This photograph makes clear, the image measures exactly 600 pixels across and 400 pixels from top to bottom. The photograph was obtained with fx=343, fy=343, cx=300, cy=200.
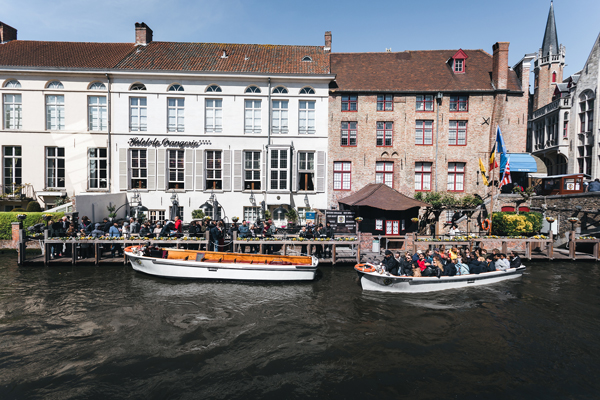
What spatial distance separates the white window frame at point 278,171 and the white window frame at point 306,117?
2.15 metres

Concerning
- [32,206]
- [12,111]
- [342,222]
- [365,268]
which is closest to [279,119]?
[342,222]

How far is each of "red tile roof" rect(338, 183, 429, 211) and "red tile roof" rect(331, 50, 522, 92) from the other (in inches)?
295

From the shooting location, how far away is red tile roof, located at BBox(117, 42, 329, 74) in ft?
77.7

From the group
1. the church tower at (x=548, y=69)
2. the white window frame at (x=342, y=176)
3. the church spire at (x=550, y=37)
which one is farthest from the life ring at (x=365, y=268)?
the church spire at (x=550, y=37)

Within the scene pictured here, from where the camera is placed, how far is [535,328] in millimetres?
10703

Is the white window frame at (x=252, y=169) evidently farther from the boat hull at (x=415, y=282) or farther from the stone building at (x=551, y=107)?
the stone building at (x=551, y=107)

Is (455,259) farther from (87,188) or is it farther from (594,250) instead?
(87,188)

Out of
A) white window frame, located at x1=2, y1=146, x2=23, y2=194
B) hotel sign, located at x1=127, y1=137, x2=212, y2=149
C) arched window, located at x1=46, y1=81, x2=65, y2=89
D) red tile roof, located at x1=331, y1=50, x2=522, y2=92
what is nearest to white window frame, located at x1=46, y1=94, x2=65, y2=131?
arched window, located at x1=46, y1=81, x2=65, y2=89

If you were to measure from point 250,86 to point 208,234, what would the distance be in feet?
38.8

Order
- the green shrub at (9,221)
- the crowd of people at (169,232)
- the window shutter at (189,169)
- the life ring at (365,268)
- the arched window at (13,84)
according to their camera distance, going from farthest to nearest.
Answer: the window shutter at (189,169)
the arched window at (13,84)
the green shrub at (9,221)
the crowd of people at (169,232)
the life ring at (365,268)

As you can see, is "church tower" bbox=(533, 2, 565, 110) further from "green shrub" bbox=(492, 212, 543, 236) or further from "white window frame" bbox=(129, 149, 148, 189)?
"white window frame" bbox=(129, 149, 148, 189)

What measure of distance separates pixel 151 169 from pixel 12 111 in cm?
1018

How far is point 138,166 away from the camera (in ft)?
77.4

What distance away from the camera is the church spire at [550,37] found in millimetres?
43812
